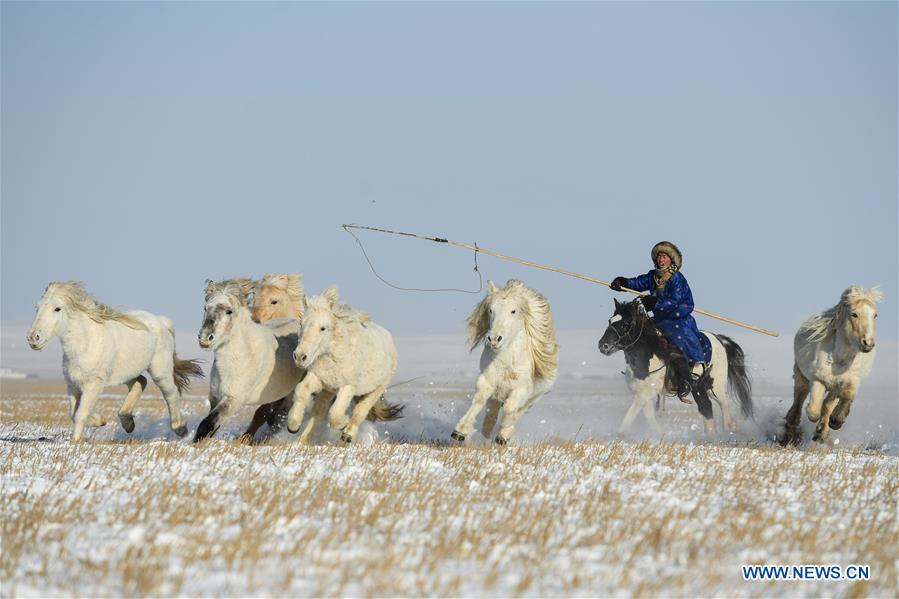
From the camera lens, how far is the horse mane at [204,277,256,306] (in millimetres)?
11742

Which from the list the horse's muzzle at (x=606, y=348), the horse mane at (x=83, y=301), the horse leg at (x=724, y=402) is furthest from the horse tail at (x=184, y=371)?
the horse leg at (x=724, y=402)

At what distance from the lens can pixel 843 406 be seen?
1266 cm

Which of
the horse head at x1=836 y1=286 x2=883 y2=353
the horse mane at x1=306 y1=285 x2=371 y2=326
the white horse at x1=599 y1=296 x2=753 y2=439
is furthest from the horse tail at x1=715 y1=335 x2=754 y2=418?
the horse mane at x1=306 y1=285 x2=371 y2=326

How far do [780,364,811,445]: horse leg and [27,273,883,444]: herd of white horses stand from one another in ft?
0.06

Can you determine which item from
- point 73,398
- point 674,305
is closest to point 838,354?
point 674,305

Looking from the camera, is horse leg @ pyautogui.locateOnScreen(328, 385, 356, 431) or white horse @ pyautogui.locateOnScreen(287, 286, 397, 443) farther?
horse leg @ pyautogui.locateOnScreen(328, 385, 356, 431)

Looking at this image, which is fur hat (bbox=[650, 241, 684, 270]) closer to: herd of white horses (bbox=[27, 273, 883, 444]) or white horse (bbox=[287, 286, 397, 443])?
herd of white horses (bbox=[27, 273, 883, 444])

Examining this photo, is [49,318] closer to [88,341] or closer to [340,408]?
[88,341]

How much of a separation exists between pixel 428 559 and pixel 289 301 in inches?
349

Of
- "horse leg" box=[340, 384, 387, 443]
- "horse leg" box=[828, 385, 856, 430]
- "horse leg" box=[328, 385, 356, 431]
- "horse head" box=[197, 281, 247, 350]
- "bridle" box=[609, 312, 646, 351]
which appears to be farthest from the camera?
"bridle" box=[609, 312, 646, 351]

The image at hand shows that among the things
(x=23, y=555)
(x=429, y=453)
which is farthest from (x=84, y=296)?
(x=23, y=555)

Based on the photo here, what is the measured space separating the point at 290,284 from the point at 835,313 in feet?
21.7

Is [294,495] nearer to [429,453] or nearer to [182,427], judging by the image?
[429,453]

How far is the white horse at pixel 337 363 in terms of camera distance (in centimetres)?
1125
